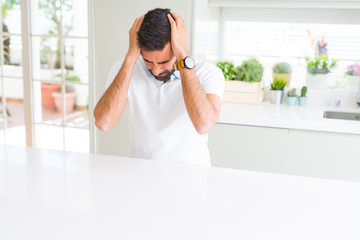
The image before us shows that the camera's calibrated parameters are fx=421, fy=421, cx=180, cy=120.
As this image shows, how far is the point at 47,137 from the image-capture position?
3754 millimetres

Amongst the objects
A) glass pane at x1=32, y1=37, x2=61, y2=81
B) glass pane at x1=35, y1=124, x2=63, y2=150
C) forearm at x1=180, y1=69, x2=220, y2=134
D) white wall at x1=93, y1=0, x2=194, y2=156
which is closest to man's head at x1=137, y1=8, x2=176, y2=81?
forearm at x1=180, y1=69, x2=220, y2=134

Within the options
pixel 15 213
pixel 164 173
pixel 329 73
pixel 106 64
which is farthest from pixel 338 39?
pixel 15 213

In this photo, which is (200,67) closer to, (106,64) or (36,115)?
(106,64)

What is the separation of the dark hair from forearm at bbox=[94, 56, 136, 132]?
12 centimetres

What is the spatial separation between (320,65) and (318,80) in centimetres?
12

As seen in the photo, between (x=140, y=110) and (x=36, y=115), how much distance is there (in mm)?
2014

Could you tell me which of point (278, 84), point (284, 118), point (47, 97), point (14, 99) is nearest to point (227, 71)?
point (278, 84)

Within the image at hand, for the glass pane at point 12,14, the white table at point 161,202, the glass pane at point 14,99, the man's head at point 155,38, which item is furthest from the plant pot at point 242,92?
the glass pane at point 14,99

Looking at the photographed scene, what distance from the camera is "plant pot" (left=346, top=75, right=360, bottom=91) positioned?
3279 mm

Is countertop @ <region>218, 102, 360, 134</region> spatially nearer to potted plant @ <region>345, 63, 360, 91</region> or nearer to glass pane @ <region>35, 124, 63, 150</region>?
potted plant @ <region>345, 63, 360, 91</region>

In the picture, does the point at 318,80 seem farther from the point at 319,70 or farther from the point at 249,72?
the point at 249,72

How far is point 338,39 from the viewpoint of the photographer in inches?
130

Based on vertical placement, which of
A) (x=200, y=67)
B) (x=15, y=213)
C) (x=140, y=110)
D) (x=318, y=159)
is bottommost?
(x=318, y=159)

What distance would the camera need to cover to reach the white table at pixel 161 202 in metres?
1.08
